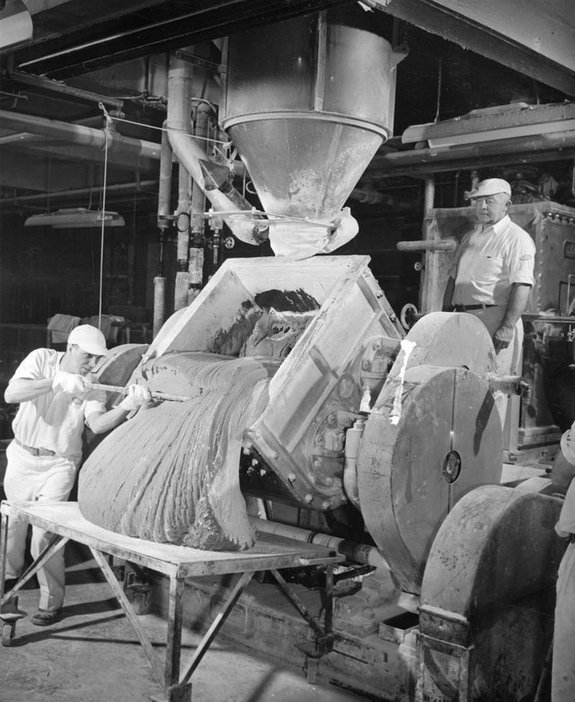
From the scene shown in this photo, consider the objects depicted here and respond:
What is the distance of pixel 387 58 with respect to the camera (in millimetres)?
4137

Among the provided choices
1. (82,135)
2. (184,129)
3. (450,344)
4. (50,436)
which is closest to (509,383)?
(450,344)

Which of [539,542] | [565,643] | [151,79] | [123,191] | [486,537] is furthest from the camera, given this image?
[123,191]

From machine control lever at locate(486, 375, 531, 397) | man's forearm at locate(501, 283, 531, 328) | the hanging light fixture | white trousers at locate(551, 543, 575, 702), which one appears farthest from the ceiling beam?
the hanging light fixture

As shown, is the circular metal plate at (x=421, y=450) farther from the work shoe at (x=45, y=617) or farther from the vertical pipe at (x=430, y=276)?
the vertical pipe at (x=430, y=276)

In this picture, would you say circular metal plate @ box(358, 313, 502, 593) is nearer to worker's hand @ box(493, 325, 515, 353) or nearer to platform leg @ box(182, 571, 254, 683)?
platform leg @ box(182, 571, 254, 683)

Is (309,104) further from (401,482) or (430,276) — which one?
(430,276)

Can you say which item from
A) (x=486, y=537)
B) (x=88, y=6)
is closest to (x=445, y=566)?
(x=486, y=537)

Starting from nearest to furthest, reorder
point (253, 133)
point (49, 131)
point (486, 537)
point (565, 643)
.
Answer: point (565, 643)
point (486, 537)
point (253, 133)
point (49, 131)

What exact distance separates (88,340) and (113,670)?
5.32 feet

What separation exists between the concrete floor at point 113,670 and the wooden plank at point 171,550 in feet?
1.81

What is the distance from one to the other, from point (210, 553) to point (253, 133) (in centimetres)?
200

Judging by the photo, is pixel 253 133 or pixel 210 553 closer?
pixel 210 553

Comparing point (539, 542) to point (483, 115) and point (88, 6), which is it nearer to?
point (88, 6)

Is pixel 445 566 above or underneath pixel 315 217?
underneath
